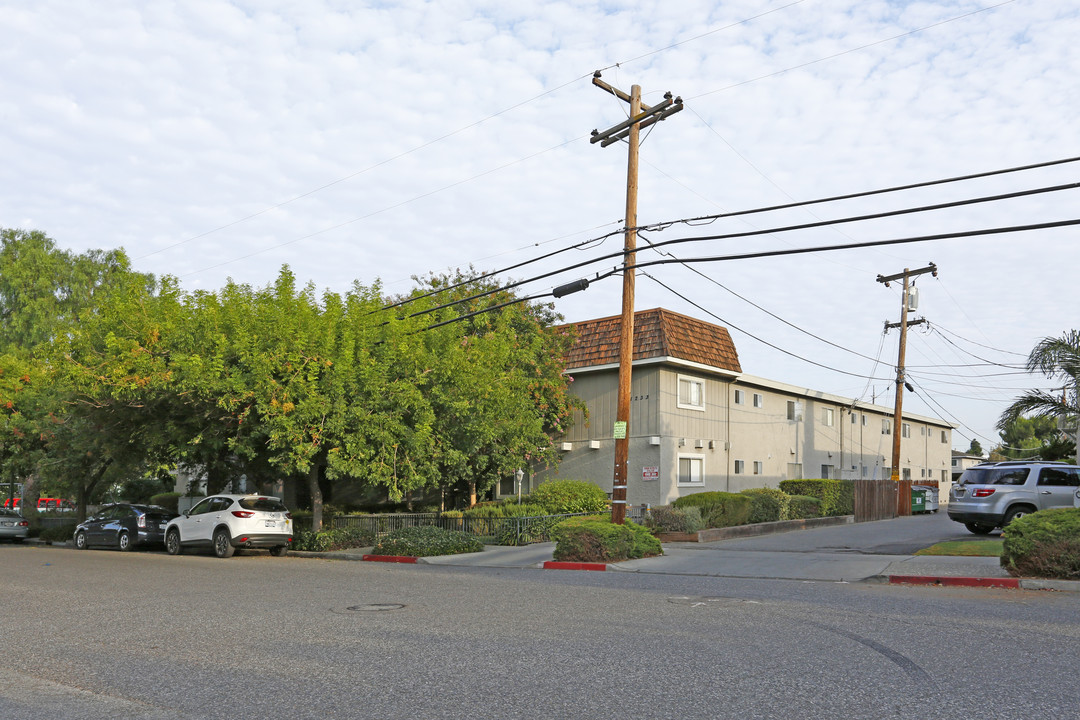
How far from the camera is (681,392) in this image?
94.5 ft

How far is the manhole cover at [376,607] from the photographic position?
10766 mm

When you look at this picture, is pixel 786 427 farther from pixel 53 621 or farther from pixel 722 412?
pixel 53 621

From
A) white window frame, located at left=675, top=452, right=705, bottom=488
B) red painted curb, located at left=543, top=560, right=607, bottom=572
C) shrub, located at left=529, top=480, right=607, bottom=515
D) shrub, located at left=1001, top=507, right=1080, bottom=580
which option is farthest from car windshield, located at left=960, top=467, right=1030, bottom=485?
red painted curb, located at left=543, top=560, right=607, bottom=572

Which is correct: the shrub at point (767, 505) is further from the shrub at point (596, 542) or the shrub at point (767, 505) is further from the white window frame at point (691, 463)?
the shrub at point (596, 542)

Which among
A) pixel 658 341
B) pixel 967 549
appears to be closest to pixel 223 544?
pixel 658 341

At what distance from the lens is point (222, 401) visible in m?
20.1

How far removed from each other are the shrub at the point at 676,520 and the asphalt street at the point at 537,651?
27.4 feet

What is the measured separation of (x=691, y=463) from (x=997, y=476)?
9.84 m

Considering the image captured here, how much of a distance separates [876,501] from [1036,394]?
24.3ft

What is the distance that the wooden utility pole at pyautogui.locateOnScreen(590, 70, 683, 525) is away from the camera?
18.9 m

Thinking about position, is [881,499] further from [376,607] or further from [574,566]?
[376,607]

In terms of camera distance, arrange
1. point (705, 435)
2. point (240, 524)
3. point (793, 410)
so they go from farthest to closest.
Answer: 1. point (793, 410)
2. point (705, 435)
3. point (240, 524)

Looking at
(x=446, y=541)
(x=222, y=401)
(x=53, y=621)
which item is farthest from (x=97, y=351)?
(x=53, y=621)

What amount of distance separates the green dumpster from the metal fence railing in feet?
67.5
